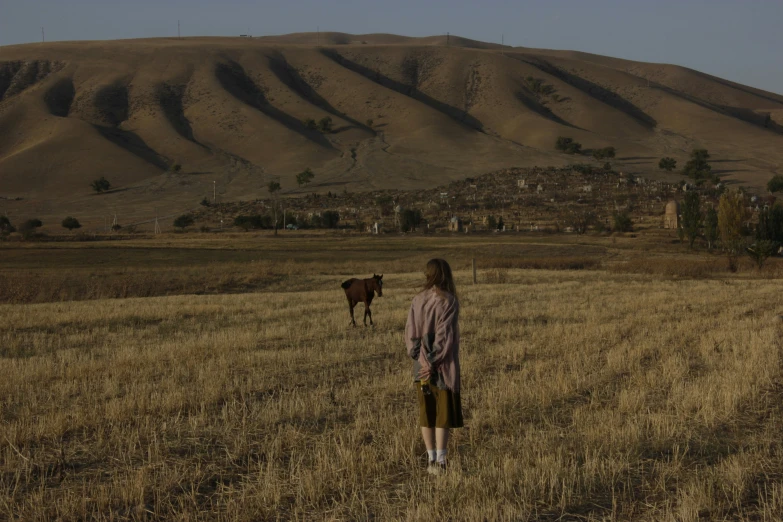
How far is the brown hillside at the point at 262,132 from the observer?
127250 millimetres

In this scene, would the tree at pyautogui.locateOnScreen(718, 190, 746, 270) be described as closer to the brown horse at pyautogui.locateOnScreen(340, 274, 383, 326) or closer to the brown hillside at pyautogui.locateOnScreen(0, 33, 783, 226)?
the brown horse at pyautogui.locateOnScreen(340, 274, 383, 326)

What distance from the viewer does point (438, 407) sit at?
695 centimetres

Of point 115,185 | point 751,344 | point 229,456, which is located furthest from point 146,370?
point 115,185

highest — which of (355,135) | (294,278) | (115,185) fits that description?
(355,135)

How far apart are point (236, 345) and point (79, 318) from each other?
295 inches

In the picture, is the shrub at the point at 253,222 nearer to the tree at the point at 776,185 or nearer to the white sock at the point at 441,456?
the tree at the point at 776,185

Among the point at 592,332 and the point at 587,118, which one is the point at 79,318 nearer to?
the point at 592,332

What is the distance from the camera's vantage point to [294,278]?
125 feet

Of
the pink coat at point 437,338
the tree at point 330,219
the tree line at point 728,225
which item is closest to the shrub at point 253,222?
the tree at point 330,219

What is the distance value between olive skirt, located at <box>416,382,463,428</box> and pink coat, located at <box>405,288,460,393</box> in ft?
0.28

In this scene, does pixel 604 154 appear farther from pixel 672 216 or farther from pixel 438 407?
pixel 438 407

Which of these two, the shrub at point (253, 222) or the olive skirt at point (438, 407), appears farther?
the shrub at point (253, 222)

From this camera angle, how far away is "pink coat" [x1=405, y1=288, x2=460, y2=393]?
693 cm

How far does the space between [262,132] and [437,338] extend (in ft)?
502
